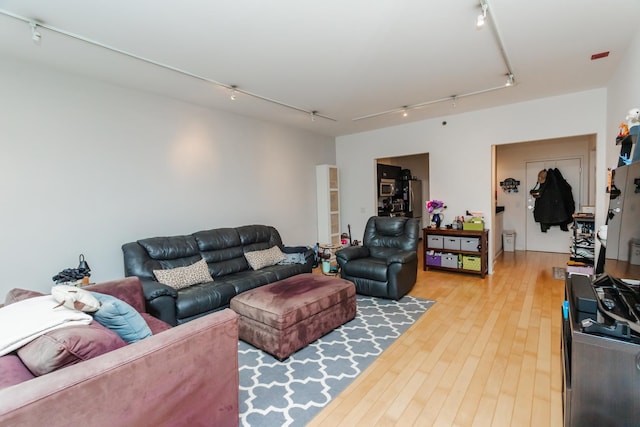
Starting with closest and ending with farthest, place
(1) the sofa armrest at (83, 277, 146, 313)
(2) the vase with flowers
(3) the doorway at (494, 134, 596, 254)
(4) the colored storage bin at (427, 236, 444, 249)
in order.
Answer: (1) the sofa armrest at (83, 277, 146, 313)
(4) the colored storage bin at (427, 236, 444, 249)
(2) the vase with flowers
(3) the doorway at (494, 134, 596, 254)

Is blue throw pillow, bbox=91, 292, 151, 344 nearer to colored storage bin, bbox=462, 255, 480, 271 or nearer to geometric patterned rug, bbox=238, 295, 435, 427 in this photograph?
geometric patterned rug, bbox=238, 295, 435, 427

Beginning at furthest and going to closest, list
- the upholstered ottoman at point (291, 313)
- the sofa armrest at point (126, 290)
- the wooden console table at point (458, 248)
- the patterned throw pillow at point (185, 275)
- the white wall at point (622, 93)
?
the wooden console table at point (458, 248) → the patterned throw pillow at point (185, 275) → the white wall at point (622, 93) → the upholstered ottoman at point (291, 313) → the sofa armrest at point (126, 290)

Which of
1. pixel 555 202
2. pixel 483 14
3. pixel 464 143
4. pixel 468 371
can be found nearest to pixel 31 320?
pixel 468 371

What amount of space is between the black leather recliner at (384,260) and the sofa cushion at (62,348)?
312 cm

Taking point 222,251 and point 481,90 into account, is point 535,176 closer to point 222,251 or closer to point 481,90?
point 481,90

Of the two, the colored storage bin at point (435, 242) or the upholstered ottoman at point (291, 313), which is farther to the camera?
the colored storage bin at point (435, 242)

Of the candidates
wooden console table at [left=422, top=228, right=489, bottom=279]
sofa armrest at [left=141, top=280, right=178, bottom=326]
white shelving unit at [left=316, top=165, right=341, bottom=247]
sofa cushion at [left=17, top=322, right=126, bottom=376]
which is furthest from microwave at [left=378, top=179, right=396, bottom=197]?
sofa cushion at [left=17, top=322, right=126, bottom=376]

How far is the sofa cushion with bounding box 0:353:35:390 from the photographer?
3.67ft

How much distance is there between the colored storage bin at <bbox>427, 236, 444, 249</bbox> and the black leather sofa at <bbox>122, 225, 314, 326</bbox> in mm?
2196

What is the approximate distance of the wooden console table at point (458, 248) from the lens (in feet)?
16.0

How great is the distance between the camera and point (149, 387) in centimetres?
132

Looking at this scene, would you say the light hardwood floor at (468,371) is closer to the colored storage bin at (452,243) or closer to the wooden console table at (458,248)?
the wooden console table at (458,248)

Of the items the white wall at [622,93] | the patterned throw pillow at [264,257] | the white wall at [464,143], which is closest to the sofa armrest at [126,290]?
the patterned throw pillow at [264,257]

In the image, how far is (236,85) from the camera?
3568 mm
